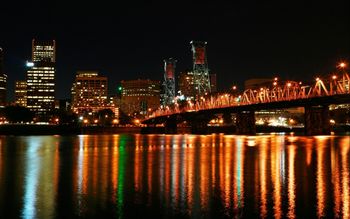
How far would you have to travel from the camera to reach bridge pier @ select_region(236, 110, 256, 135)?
133375mm

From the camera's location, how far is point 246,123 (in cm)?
13562

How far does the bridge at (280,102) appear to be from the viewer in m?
100

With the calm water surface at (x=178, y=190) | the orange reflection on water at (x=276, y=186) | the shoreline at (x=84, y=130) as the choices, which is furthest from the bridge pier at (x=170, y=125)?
the calm water surface at (x=178, y=190)

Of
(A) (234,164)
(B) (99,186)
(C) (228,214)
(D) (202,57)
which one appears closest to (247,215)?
(C) (228,214)

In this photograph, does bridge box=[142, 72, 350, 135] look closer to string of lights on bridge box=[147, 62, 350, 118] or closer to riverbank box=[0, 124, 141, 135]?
string of lights on bridge box=[147, 62, 350, 118]

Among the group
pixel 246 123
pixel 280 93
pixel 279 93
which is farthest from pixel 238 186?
pixel 246 123

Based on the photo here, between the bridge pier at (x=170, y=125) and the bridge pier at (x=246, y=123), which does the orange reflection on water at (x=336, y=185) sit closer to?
the bridge pier at (x=246, y=123)

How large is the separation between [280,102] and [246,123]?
2454 cm

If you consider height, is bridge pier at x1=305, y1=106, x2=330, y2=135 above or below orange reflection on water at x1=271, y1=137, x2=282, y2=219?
above

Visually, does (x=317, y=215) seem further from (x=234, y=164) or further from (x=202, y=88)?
(x=202, y=88)

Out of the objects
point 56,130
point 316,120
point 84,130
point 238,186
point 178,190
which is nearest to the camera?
point 178,190

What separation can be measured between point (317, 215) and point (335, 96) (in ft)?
253

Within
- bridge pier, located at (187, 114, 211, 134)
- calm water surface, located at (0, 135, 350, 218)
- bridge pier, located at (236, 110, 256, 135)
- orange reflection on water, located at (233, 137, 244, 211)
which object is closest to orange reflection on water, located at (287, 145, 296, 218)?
calm water surface, located at (0, 135, 350, 218)

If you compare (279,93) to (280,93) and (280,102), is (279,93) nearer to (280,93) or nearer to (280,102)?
(280,93)
